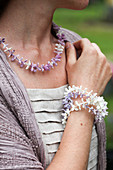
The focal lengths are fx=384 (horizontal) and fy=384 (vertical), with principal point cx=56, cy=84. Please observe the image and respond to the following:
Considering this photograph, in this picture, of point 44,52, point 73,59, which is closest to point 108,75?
point 73,59

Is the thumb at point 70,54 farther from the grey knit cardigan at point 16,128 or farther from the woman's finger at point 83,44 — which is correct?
the grey knit cardigan at point 16,128

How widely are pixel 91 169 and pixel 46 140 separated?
0.29 meters

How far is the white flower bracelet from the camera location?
129 cm

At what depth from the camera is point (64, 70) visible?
1.42m

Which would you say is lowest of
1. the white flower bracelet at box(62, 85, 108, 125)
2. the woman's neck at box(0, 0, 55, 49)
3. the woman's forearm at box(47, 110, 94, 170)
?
the woman's forearm at box(47, 110, 94, 170)

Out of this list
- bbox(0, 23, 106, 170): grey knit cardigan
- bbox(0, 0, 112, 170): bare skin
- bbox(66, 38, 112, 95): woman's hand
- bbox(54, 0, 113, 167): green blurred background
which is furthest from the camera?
bbox(54, 0, 113, 167): green blurred background

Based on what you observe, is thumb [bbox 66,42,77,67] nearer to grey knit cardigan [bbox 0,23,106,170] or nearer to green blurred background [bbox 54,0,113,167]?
grey knit cardigan [bbox 0,23,106,170]

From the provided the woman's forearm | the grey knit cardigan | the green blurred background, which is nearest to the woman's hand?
the woman's forearm

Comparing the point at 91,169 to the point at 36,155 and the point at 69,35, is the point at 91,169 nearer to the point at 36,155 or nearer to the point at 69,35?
the point at 36,155

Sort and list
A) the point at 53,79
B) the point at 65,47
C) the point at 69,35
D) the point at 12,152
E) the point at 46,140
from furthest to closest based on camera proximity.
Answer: the point at 69,35 → the point at 65,47 → the point at 53,79 → the point at 46,140 → the point at 12,152

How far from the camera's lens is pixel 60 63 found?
4.68ft

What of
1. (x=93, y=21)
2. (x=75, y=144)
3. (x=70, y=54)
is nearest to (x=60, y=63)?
(x=70, y=54)

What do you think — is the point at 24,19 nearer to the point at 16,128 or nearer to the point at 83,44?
the point at 83,44

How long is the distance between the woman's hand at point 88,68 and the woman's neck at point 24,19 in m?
0.17
